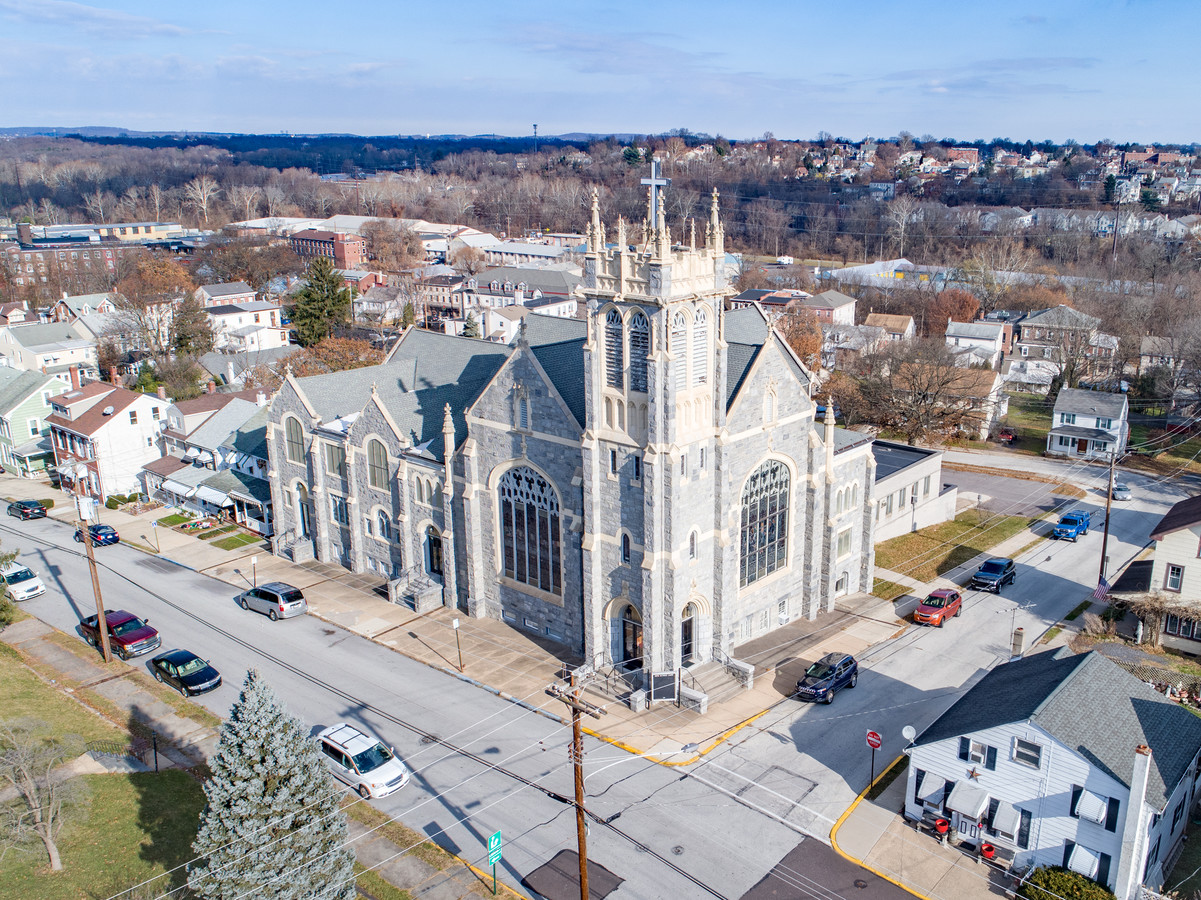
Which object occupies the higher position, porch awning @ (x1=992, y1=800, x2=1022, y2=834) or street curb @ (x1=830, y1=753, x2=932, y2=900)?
porch awning @ (x1=992, y1=800, x2=1022, y2=834)

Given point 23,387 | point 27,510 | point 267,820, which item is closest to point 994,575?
point 267,820

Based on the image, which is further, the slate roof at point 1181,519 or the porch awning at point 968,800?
the slate roof at point 1181,519

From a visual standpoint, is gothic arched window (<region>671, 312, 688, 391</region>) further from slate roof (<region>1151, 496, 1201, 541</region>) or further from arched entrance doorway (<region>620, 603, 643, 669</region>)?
slate roof (<region>1151, 496, 1201, 541</region>)

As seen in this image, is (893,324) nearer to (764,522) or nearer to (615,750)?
(764,522)

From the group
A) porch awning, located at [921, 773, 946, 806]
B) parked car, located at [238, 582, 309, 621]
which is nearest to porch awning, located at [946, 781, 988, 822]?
porch awning, located at [921, 773, 946, 806]

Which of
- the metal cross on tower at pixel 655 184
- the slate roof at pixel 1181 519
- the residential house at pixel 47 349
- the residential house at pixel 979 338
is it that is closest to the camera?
the metal cross on tower at pixel 655 184

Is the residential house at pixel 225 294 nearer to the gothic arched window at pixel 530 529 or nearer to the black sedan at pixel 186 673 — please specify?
the black sedan at pixel 186 673

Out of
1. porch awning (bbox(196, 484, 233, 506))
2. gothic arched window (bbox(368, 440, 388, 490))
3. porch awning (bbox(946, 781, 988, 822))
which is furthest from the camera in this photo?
porch awning (bbox(196, 484, 233, 506))

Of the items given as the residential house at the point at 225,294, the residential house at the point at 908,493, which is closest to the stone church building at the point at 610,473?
the residential house at the point at 908,493
